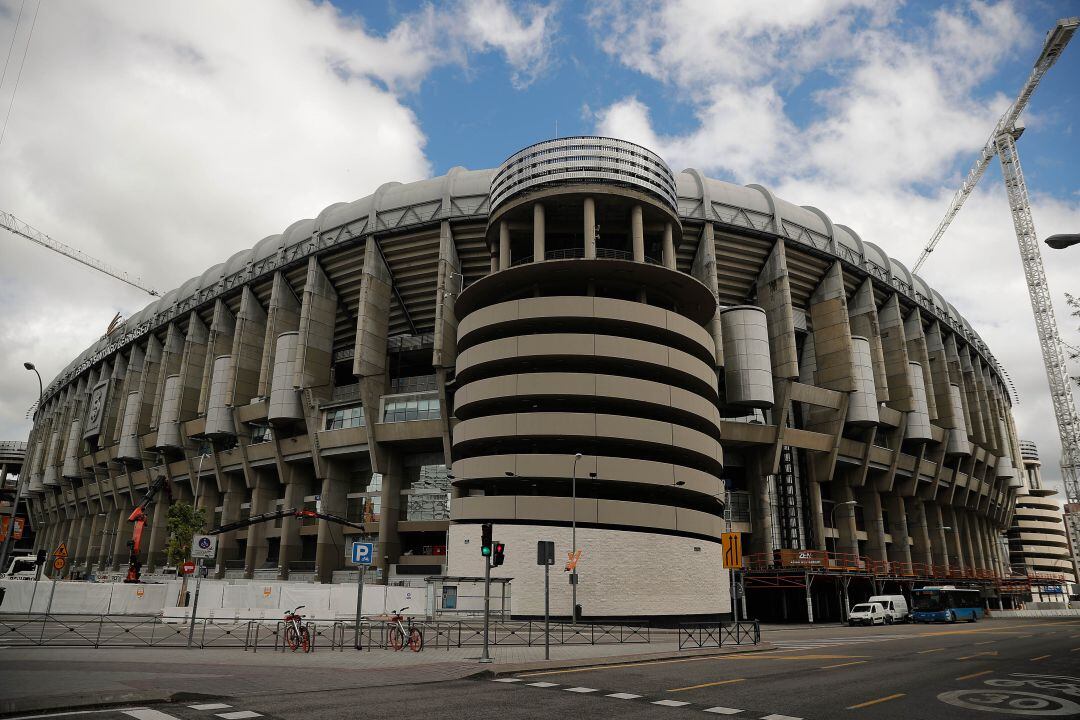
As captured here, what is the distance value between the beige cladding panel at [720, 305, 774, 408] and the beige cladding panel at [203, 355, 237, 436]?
159 feet

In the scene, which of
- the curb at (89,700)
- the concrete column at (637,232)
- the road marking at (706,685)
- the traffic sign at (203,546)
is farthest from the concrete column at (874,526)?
the curb at (89,700)

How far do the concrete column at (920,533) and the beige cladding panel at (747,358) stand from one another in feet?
97.2

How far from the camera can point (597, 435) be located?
46594 millimetres

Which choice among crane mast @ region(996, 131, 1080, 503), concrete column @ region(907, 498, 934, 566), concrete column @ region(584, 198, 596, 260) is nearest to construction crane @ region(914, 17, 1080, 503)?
crane mast @ region(996, 131, 1080, 503)

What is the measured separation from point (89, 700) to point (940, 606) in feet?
192

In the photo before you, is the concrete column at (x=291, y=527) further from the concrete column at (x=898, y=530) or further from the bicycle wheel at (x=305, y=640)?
the concrete column at (x=898, y=530)

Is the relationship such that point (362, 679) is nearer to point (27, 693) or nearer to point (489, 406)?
point (27, 693)

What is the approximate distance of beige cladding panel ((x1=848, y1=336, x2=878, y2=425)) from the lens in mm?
62094

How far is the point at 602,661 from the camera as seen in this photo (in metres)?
19.5

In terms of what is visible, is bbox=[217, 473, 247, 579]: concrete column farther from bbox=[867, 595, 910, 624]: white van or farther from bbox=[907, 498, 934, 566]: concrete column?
bbox=[907, 498, 934, 566]: concrete column

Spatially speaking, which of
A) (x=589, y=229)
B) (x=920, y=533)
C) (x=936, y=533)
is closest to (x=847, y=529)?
(x=920, y=533)

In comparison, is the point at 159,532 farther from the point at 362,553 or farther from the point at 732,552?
the point at 732,552

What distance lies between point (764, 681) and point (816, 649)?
12.1m

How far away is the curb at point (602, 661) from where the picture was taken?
653 inches
